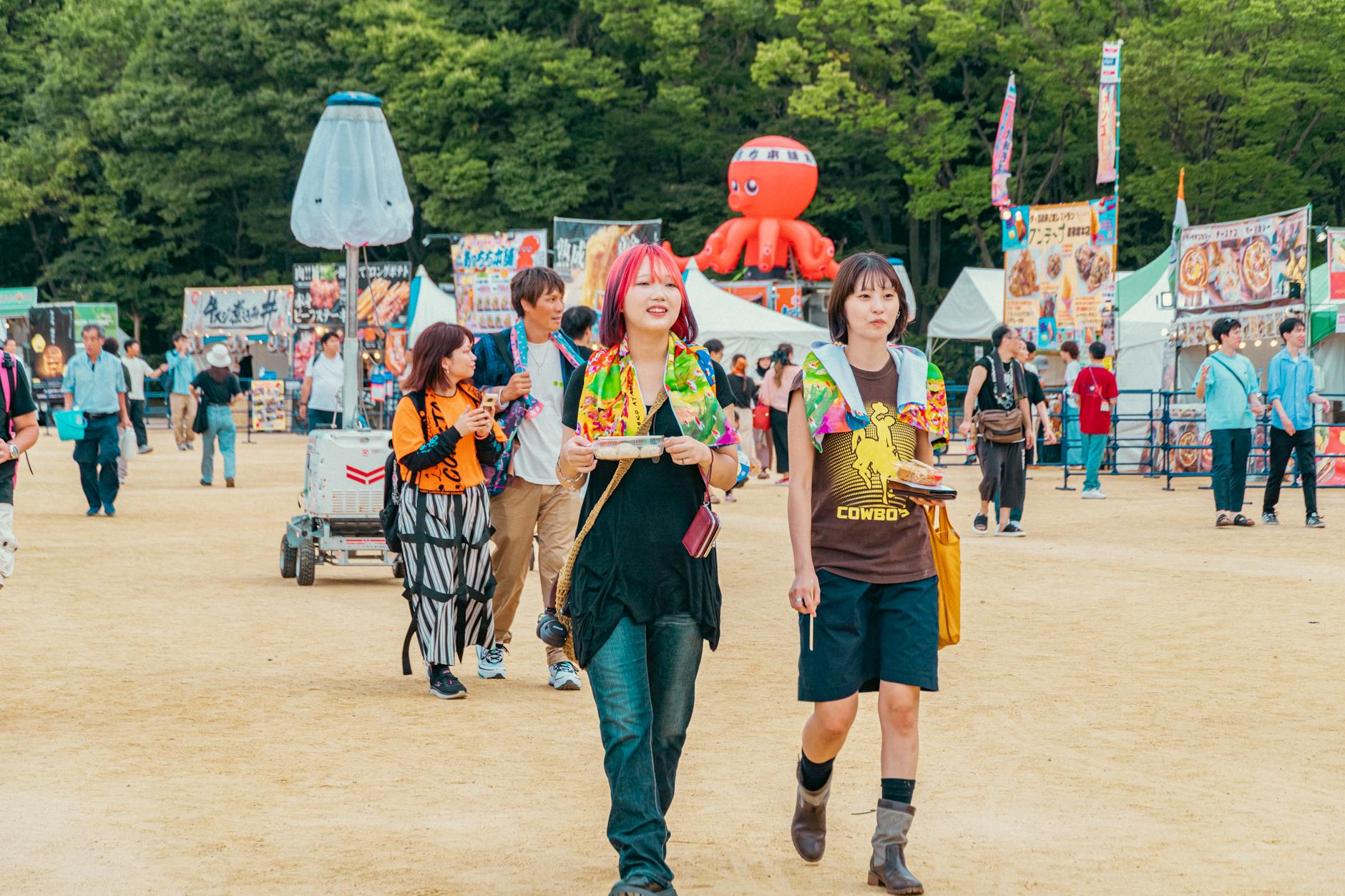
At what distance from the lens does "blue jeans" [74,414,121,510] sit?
54.5 feet

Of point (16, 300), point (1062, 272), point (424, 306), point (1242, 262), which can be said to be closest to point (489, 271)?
point (424, 306)

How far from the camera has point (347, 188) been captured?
12.5m

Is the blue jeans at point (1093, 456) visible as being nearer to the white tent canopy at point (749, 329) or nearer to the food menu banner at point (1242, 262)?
the food menu banner at point (1242, 262)

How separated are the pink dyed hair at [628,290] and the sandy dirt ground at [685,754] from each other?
1.50m

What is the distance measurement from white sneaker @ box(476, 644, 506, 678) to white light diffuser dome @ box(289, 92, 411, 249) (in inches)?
207

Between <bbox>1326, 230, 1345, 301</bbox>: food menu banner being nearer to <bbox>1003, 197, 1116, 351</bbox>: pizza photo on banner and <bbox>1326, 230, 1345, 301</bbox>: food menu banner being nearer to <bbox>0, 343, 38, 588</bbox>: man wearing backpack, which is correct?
<bbox>1003, 197, 1116, 351</bbox>: pizza photo on banner

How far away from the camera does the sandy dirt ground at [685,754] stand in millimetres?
4801

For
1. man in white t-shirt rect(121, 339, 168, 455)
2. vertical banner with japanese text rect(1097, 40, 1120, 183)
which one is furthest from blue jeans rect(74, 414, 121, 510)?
vertical banner with japanese text rect(1097, 40, 1120, 183)

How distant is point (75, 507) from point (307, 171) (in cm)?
698

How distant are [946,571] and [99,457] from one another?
13791 mm

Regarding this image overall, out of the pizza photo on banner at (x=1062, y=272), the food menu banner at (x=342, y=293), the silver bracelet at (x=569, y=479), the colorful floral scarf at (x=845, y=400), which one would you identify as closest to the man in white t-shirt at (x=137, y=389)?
the food menu banner at (x=342, y=293)

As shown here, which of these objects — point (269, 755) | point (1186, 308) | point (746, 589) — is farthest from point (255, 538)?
point (1186, 308)

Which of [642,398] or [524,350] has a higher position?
[524,350]

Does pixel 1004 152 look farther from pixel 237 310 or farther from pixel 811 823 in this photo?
pixel 811 823
